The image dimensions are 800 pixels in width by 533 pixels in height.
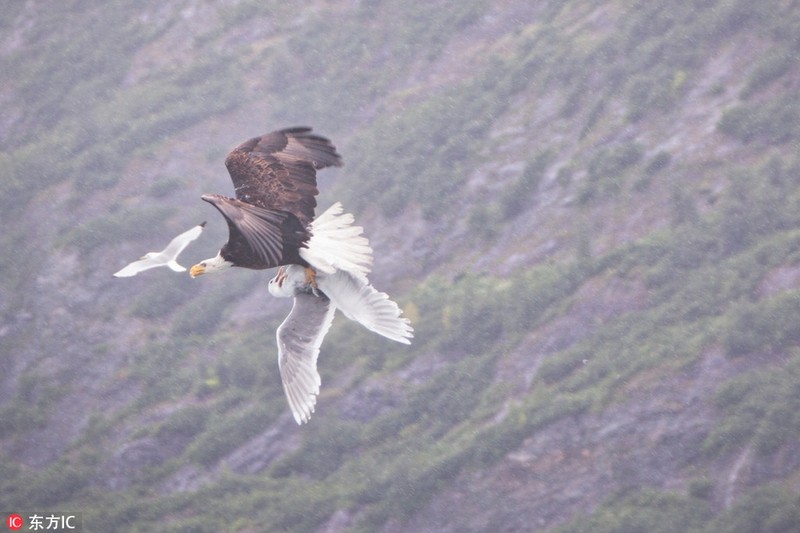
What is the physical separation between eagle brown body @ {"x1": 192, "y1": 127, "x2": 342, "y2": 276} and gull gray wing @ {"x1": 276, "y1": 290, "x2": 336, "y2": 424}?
72 cm

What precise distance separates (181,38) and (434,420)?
1781cm

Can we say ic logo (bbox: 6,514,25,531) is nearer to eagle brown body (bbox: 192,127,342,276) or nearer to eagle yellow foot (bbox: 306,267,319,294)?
eagle brown body (bbox: 192,127,342,276)

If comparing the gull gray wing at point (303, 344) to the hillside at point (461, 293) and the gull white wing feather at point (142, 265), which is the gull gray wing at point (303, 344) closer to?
the gull white wing feather at point (142, 265)

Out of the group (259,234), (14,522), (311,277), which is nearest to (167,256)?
(311,277)

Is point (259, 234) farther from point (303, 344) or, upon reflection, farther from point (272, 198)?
point (303, 344)

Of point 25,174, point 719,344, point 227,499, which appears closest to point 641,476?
point 719,344

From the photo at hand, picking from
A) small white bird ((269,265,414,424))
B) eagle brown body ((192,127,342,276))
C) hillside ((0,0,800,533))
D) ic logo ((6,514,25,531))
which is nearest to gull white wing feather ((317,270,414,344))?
small white bird ((269,265,414,424))

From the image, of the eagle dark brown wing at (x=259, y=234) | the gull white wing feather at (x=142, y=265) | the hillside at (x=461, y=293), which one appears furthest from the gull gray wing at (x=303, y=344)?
the hillside at (x=461, y=293)

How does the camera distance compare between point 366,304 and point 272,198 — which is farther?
point 272,198

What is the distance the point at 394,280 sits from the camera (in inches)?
816

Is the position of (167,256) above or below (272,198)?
below

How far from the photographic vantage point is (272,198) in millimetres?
10359

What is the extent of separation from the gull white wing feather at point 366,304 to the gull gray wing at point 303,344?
46 centimetres

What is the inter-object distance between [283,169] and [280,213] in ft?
4.91
